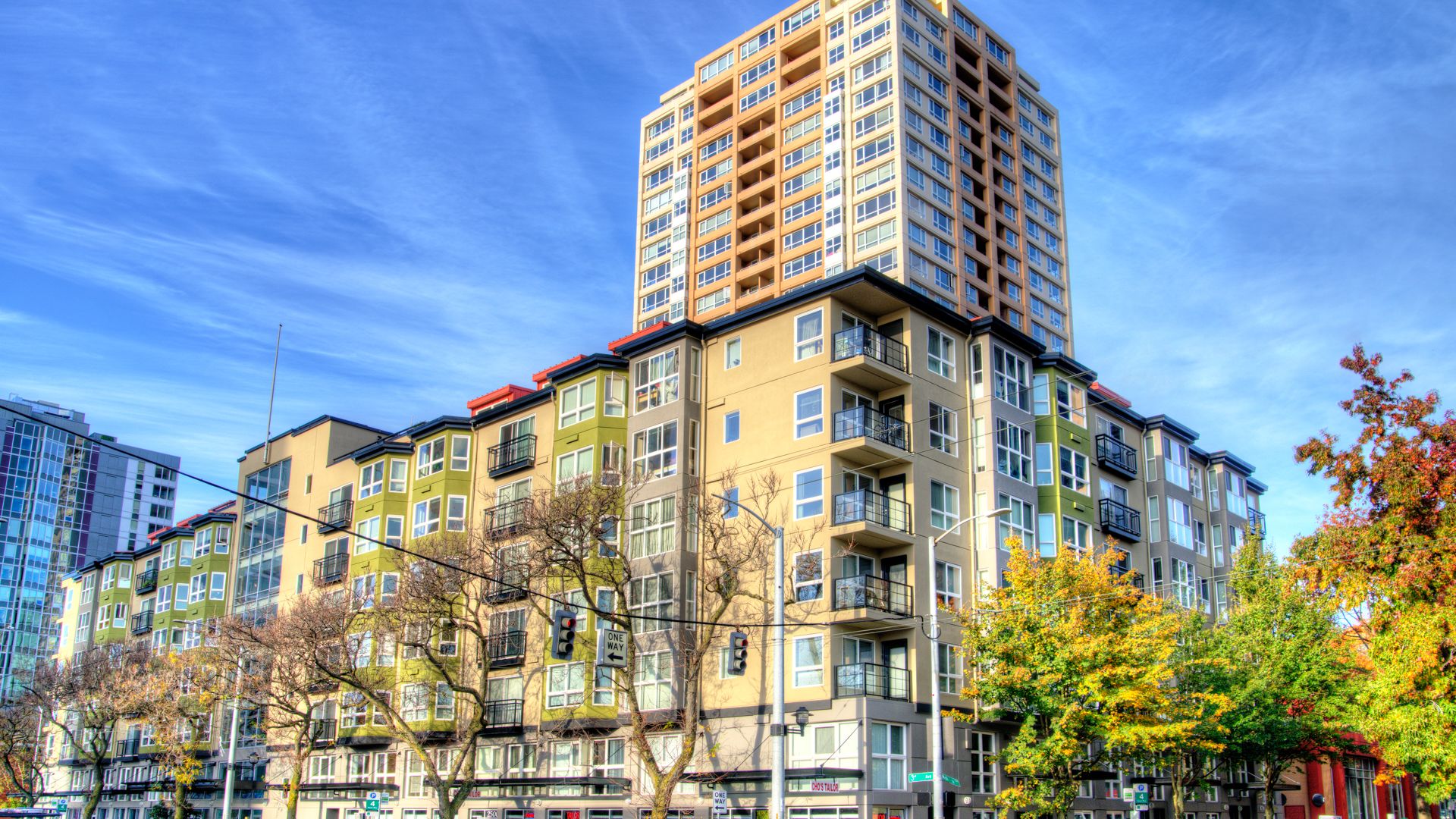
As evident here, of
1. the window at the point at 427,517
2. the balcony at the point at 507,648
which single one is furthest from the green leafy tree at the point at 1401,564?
the window at the point at 427,517

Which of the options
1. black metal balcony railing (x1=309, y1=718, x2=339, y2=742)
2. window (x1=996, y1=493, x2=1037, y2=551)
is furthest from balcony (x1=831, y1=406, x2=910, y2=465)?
black metal balcony railing (x1=309, y1=718, x2=339, y2=742)

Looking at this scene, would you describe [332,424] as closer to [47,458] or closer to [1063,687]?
[1063,687]

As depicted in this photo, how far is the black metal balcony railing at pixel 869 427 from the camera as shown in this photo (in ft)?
139

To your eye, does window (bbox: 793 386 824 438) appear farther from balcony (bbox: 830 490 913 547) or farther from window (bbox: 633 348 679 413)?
window (bbox: 633 348 679 413)

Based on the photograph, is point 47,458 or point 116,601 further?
point 47,458

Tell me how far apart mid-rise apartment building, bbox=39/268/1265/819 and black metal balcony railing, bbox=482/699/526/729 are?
6.6 inches

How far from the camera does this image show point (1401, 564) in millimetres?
→ 30688

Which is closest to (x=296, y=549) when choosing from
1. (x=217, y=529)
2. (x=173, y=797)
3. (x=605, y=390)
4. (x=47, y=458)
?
(x=217, y=529)

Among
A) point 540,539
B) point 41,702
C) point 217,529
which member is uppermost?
point 217,529

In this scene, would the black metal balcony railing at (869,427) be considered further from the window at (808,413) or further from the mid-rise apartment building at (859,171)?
the mid-rise apartment building at (859,171)

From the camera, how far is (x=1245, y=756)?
156 ft

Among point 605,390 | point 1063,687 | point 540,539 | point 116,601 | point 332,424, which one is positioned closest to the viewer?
point 1063,687

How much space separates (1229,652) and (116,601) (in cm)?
7241

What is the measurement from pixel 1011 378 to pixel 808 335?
29.8ft
